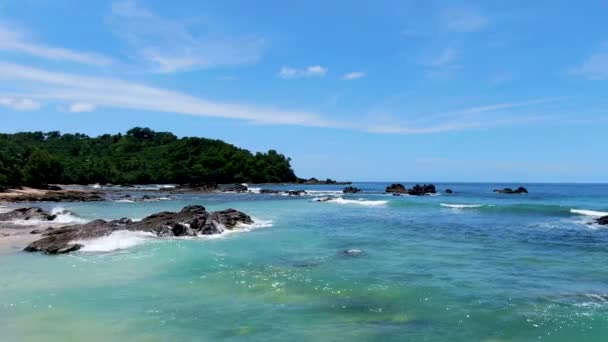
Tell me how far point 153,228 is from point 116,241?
129 inches

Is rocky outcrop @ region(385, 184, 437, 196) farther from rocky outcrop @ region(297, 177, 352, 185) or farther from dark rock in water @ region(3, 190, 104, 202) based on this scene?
rocky outcrop @ region(297, 177, 352, 185)

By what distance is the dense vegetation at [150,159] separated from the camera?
119375 millimetres

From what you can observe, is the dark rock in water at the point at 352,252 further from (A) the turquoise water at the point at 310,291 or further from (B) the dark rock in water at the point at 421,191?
(B) the dark rock in water at the point at 421,191

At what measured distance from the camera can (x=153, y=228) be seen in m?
23.9

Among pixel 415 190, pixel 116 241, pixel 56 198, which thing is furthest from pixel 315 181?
pixel 116 241

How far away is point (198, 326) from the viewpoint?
959 cm

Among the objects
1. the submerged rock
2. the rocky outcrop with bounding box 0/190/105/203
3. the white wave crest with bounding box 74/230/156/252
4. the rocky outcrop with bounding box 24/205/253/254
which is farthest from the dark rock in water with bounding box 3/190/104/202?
the submerged rock

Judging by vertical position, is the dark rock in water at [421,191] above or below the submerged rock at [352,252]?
above

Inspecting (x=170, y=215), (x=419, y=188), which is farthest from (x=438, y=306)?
(x=419, y=188)

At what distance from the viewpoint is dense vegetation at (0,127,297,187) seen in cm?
11938

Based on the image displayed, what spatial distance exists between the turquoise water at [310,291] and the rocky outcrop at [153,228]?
4.22 ft

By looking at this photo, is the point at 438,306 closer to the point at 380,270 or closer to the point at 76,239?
the point at 380,270

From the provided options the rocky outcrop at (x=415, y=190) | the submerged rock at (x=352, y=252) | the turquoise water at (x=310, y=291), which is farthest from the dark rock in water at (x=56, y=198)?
the rocky outcrop at (x=415, y=190)

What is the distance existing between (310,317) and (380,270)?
18.8ft
